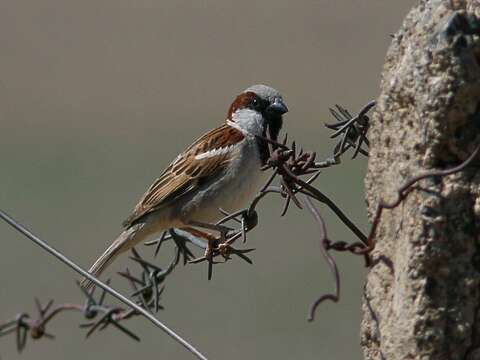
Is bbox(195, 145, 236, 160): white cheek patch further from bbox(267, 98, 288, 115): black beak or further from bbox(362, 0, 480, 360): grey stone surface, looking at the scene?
bbox(362, 0, 480, 360): grey stone surface

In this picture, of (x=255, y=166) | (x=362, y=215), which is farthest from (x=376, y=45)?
(x=255, y=166)

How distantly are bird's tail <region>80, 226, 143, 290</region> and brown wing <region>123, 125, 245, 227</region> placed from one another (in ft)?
0.19

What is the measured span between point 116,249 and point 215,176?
1.80ft

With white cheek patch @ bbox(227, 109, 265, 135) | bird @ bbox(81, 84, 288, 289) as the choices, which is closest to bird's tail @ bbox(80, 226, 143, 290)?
bird @ bbox(81, 84, 288, 289)

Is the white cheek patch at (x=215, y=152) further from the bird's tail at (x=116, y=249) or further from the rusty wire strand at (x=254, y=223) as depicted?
the rusty wire strand at (x=254, y=223)

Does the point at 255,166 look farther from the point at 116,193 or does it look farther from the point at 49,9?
the point at 49,9

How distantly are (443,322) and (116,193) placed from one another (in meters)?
15.0

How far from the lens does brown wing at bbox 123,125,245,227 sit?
5.75m

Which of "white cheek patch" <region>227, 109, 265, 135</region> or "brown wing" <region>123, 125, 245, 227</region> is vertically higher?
"white cheek patch" <region>227, 109, 265, 135</region>

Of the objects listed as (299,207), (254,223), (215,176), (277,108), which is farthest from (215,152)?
(299,207)

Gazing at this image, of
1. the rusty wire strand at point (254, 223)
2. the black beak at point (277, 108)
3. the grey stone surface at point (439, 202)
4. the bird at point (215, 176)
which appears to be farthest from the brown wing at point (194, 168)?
the grey stone surface at point (439, 202)

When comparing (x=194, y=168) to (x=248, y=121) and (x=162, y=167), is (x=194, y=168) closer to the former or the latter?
(x=248, y=121)

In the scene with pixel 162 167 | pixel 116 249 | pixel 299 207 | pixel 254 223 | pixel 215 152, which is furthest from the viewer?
pixel 162 167

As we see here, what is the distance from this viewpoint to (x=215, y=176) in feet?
19.0
